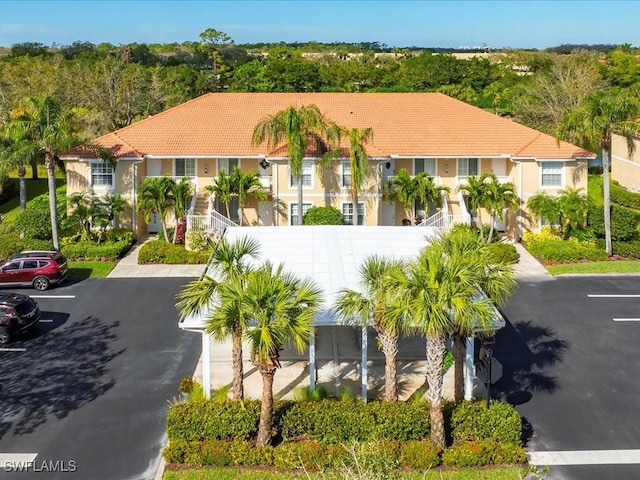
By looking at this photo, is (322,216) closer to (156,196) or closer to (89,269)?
(156,196)

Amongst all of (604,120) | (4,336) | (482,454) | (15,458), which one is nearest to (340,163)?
(604,120)

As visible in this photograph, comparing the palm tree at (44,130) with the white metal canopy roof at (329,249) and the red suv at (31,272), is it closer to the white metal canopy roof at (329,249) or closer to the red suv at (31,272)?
the red suv at (31,272)

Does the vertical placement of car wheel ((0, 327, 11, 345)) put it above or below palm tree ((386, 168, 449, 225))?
below

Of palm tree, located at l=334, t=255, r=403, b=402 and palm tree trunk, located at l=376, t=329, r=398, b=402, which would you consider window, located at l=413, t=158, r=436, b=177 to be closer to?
palm tree, located at l=334, t=255, r=403, b=402

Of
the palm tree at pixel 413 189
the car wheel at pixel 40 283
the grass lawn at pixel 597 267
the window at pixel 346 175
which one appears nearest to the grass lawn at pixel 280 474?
the car wheel at pixel 40 283

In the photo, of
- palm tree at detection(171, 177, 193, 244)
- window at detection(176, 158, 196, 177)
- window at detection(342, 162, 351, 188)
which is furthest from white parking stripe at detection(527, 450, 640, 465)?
window at detection(176, 158, 196, 177)

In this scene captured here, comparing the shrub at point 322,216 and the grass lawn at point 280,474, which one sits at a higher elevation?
the shrub at point 322,216
